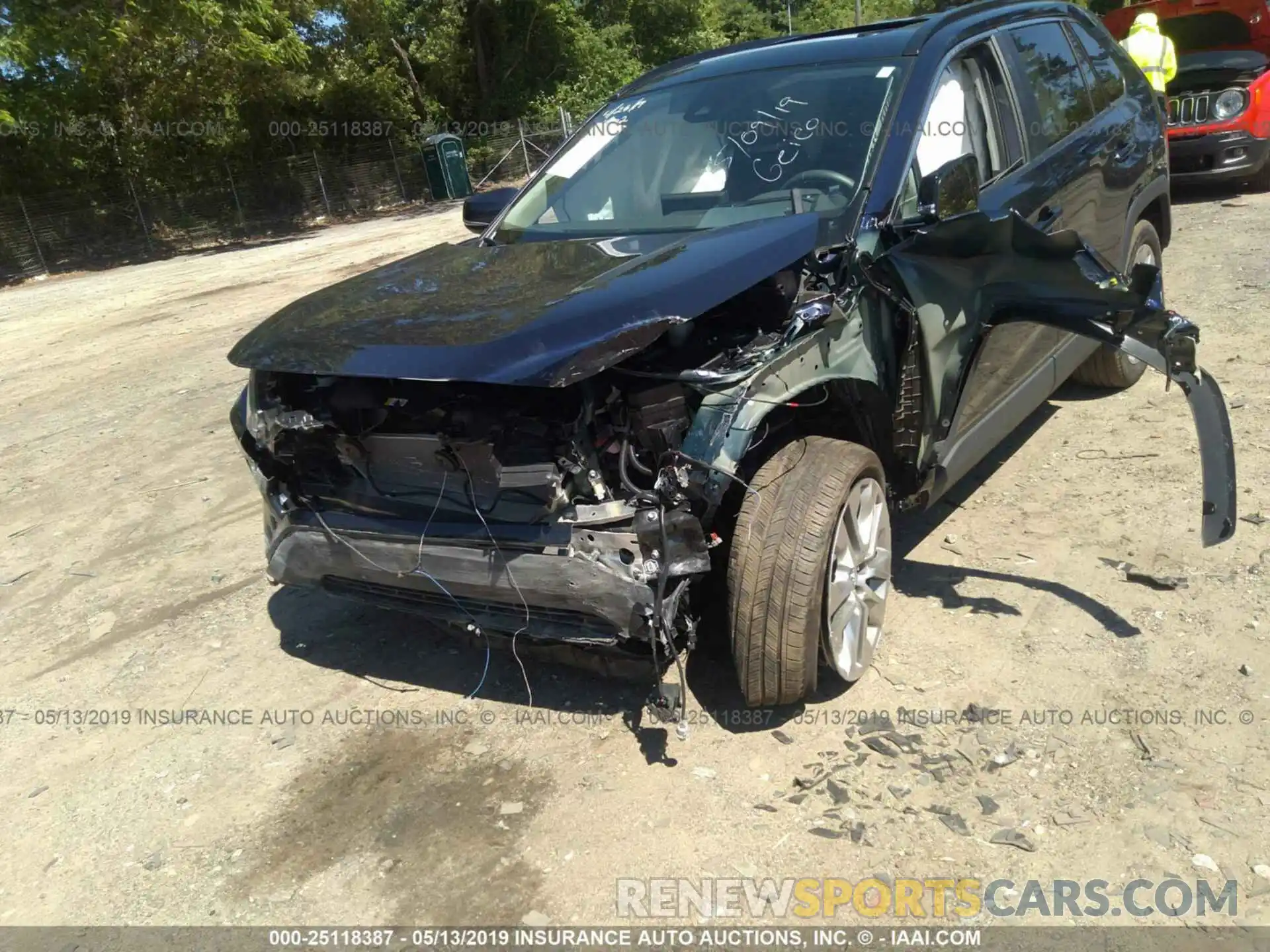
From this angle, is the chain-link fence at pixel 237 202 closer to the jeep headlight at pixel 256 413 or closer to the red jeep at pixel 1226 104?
the red jeep at pixel 1226 104

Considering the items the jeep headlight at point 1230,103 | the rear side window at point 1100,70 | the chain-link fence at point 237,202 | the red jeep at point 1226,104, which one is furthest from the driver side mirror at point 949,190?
the chain-link fence at point 237,202

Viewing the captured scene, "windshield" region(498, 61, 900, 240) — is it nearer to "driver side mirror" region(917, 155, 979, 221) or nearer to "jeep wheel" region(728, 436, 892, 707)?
"driver side mirror" region(917, 155, 979, 221)

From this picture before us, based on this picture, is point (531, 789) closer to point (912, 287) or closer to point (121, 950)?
point (121, 950)

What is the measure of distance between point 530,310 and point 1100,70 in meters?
3.73

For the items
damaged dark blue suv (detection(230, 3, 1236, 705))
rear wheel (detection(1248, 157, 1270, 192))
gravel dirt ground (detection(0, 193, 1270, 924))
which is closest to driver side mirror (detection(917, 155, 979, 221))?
damaged dark blue suv (detection(230, 3, 1236, 705))

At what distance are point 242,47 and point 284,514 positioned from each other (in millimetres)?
19519

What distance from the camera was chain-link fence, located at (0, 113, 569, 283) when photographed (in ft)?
67.7

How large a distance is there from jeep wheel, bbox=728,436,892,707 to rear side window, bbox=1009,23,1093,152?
2061 millimetres

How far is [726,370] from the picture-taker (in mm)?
2762

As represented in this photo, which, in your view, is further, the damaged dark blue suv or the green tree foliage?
the green tree foliage

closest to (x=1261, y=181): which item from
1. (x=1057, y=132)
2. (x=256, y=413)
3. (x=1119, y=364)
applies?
(x=1119, y=364)

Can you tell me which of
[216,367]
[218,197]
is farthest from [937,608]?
[218,197]

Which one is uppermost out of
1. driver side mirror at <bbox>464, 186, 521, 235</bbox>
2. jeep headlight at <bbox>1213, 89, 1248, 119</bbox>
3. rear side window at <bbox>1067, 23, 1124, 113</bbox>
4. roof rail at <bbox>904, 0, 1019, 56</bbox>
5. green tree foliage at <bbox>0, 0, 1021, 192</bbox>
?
green tree foliage at <bbox>0, 0, 1021, 192</bbox>

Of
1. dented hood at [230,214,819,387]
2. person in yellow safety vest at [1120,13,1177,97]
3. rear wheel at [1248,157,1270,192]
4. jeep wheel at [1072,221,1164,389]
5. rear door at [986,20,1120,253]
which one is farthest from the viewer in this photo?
rear wheel at [1248,157,1270,192]
